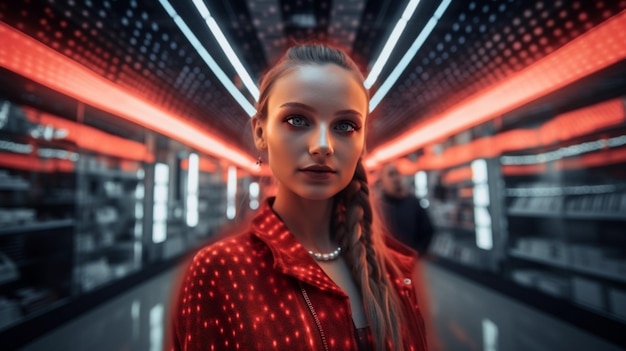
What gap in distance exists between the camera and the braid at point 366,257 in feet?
2.16

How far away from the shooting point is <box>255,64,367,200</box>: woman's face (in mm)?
659

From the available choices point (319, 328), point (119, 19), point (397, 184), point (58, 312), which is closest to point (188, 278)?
point (319, 328)

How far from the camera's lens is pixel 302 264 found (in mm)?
666

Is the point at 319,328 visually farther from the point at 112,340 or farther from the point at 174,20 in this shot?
the point at 112,340

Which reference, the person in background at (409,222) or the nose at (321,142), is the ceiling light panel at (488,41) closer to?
the nose at (321,142)

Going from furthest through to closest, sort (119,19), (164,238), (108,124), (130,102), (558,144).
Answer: (164,238), (108,124), (558,144), (130,102), (119,19)

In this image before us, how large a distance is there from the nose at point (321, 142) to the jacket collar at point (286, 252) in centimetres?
22

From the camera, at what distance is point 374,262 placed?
0.77 meters

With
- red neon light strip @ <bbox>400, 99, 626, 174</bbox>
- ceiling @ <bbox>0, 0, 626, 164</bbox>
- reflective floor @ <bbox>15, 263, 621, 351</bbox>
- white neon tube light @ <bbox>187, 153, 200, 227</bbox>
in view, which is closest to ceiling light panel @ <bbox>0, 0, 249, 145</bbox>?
ceiling @ <bbox>0, 0, 626, 164</bbox>

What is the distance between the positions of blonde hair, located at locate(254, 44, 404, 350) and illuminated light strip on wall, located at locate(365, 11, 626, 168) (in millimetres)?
268

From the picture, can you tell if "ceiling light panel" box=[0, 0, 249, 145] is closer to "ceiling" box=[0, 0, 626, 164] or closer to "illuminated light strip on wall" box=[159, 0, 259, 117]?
"ceiling" box=[0, 0, 626, 164]

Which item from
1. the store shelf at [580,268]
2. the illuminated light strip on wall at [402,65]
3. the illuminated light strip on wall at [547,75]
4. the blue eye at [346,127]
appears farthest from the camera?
the store shelf at [580,268]

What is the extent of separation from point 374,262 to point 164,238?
19.4 ft

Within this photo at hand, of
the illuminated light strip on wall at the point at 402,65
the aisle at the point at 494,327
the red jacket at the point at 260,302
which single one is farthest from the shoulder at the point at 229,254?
the aisle at the point at 494,327
